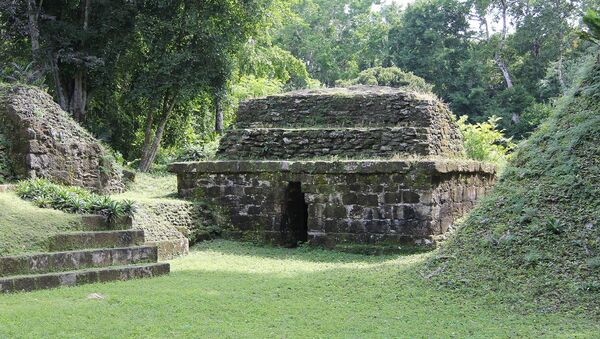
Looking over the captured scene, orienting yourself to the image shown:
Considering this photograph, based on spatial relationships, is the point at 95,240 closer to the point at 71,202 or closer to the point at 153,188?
the point at 71,202

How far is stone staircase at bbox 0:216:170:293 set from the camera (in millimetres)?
7695

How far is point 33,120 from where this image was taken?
11492 millimetres

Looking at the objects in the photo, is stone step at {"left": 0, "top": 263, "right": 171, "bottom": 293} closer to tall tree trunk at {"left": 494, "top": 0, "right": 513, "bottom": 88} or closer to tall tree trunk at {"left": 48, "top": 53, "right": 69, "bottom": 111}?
tall tree trunk at {"left": 48, "top": 53, "right": 69, "bottom": 111}

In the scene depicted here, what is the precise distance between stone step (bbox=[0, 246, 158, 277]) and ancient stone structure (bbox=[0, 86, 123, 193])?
3.32 metres

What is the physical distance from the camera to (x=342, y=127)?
13867mm

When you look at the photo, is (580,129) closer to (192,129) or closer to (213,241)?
(213,241)

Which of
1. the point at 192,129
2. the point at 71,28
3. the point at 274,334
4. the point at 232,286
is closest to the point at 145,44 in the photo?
the point at 71,28

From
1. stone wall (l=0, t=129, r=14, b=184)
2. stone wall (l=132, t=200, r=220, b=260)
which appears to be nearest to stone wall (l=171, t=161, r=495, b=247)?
stone wall (l=132, t=200, r=220, b=260)

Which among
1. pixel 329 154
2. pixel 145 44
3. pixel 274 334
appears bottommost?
pixel 274 334

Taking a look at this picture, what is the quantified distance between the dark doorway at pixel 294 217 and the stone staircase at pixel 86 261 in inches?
165

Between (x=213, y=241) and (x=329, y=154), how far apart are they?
2.93 meters

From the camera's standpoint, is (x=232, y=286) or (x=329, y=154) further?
(x=329, y=154)

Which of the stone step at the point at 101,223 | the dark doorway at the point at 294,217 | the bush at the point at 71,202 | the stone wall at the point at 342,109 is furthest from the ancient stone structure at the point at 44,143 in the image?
the dark doorway at the point at 294,217

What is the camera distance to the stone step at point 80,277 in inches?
296
